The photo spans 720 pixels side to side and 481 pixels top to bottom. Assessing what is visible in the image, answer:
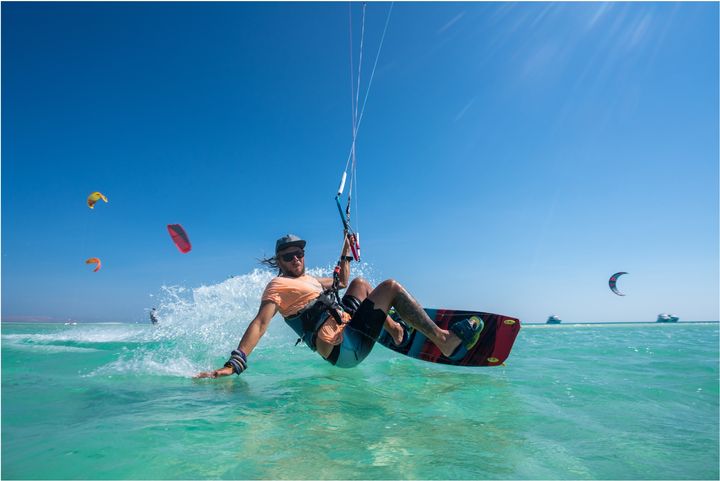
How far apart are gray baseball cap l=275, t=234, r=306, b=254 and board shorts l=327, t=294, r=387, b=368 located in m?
1.19

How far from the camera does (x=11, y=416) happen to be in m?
3.88

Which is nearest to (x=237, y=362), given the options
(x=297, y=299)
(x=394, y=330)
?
(x=297, y=299)

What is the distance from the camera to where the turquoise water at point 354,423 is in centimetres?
282

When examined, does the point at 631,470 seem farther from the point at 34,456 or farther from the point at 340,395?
the point at 34,456

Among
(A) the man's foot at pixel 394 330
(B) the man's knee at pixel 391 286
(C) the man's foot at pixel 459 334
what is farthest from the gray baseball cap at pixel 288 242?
(C) the man's foot at pixel 459 334

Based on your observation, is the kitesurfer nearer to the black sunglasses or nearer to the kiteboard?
the black sunglasses

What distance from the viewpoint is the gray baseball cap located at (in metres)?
5.06

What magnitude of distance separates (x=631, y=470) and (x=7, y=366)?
10.2m

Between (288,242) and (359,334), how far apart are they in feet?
5.12

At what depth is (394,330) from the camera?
572cm

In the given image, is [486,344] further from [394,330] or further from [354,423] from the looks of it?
[354,423]

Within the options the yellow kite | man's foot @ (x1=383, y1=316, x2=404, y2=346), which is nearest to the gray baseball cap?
man's foot @ (x1=383, y1=316, x2=404, y2=346)

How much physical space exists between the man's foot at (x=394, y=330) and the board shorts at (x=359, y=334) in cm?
81

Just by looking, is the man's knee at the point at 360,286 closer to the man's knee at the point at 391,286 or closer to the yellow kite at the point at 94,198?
the man's knee at the point at 391,286
